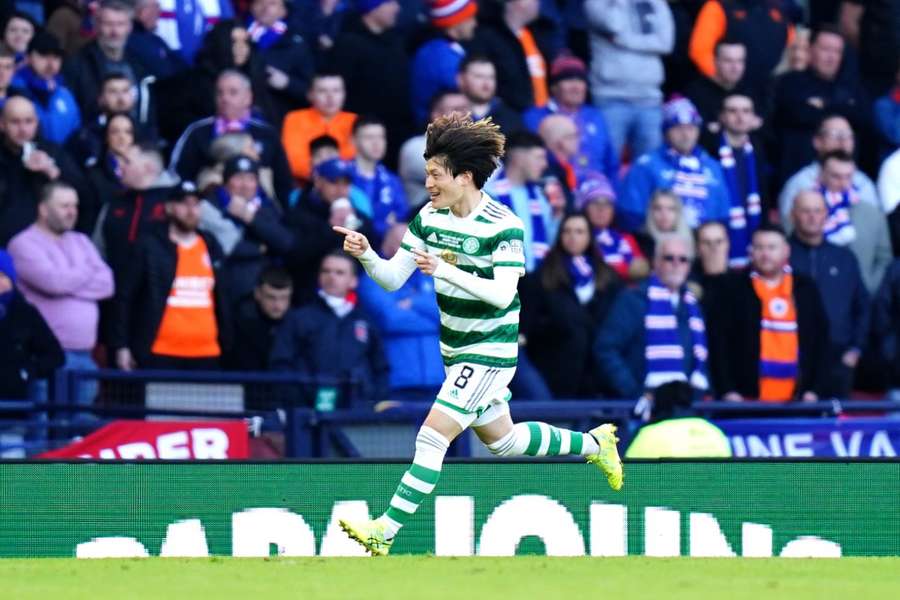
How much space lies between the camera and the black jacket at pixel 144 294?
1372 centimetres

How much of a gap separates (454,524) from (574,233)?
14.2 ft

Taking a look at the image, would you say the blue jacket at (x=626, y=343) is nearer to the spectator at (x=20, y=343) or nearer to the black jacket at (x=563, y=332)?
the black jacket at (x=563, y=332)

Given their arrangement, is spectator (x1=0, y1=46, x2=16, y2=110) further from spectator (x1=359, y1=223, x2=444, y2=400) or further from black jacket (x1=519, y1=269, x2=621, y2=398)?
black jacket (x1=519, y1=269, x2=621, y2=398)

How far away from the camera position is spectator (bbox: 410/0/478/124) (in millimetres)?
16188

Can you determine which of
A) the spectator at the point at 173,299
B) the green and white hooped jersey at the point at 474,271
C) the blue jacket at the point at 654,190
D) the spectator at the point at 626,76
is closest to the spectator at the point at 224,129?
the spectator at the point at 173,299

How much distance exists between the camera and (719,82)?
17.5m

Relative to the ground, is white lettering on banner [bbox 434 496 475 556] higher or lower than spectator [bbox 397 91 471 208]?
lower

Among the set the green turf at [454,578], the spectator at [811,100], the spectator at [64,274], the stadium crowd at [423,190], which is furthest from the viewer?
the spectator at [811,100]

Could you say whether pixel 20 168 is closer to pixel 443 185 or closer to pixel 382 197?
pixel 382 197

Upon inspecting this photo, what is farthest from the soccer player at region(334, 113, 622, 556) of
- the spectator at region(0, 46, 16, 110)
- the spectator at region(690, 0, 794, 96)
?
the spectator at region(690, 0, 794, 96)

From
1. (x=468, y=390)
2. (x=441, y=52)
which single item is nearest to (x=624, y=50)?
(x=441, y=52)

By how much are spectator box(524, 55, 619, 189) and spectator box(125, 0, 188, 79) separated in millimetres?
2853

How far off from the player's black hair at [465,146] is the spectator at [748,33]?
852 cm

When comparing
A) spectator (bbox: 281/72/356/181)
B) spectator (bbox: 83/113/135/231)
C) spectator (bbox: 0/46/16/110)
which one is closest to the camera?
spectator (bbox: 0/46/16/110)
